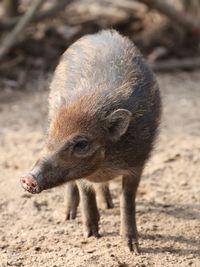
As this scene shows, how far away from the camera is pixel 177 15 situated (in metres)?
7.98

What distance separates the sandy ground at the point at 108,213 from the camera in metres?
4.44

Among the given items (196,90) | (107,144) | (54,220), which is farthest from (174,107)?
(107,144)

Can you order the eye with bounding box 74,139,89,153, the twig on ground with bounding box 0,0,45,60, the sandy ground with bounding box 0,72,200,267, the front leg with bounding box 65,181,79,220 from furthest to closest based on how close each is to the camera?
the twig on ground with bounding box 0,0,45,60
the front leg with bounding box 65,181,79,220
the sandy ground with bounding box 0,72,200,267
the eye with bounding box 74,139,89,153

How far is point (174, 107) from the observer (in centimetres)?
734

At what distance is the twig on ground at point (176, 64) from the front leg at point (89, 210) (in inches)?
153

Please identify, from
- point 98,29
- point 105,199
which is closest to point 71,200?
point 105,199

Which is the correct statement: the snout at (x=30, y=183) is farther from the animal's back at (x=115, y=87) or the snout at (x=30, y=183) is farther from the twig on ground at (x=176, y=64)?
the twig on ground at (x=176, y=64)

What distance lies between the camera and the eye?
4.00 m

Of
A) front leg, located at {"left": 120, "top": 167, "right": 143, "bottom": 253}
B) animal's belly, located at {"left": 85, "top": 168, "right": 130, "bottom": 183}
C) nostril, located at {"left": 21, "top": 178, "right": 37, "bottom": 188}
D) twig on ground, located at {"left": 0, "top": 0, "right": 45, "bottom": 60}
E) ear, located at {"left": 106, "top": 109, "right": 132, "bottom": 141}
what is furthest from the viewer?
twig on ground, located at {"left": 0, "top": 0, "right": 45, "bottom": 60}

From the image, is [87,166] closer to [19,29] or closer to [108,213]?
[108,213]

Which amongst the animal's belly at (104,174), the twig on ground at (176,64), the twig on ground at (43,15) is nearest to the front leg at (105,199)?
the animal's belly at (104,174)

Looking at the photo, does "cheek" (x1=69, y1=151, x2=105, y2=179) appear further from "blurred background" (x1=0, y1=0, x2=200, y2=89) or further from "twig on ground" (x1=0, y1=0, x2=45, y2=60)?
"blurred background" (x1=0, y1=0, x2=200, y2=89)

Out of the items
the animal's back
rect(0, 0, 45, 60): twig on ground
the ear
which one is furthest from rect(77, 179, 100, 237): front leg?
rect(0, 0, 45, 60): twig on ground

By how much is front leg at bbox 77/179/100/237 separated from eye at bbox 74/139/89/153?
548 millimetres
